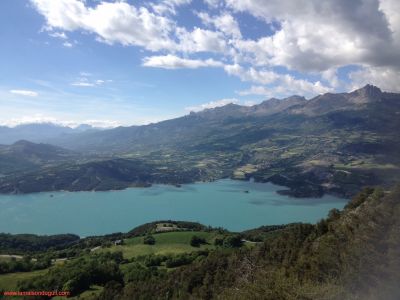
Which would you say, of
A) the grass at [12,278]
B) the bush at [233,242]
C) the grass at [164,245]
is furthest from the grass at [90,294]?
the bush at [233,242]

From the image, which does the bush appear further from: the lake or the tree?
the lake

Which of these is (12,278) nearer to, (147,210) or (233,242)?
(233,242)

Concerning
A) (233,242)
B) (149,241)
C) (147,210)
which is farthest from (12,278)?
(147,210)

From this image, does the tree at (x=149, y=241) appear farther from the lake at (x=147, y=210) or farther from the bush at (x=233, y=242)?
the lake at (x=147, y=210)

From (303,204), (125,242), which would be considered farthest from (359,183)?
(125,242)

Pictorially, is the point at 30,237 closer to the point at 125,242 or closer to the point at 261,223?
the point at 125,242

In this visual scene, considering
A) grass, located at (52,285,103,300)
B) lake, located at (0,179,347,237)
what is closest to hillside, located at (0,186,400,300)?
grass, located at (52,285,103,300)

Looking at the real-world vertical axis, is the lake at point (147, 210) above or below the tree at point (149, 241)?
below
